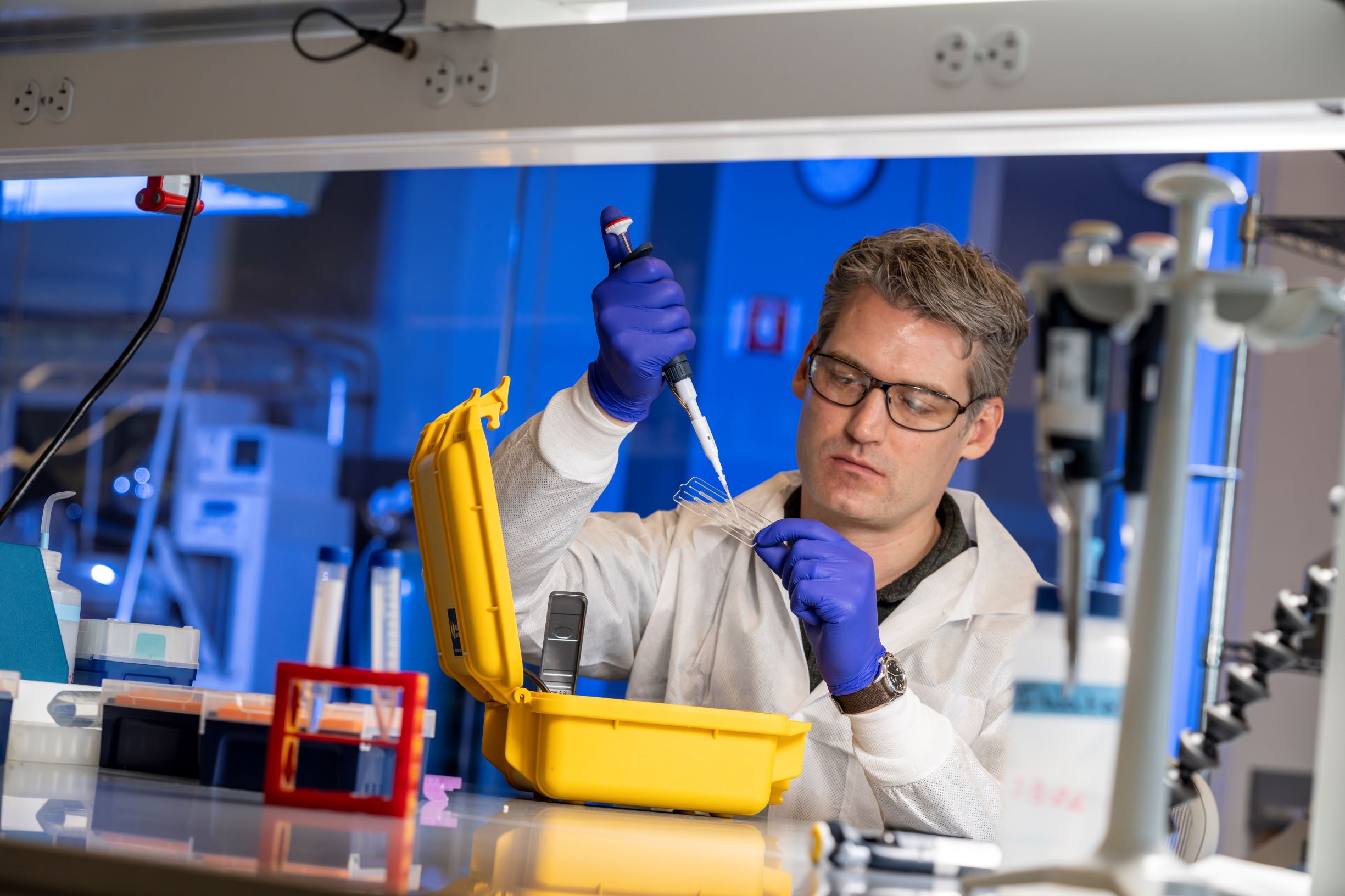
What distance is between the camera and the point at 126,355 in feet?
4.50

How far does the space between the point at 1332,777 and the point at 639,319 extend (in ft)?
2.87

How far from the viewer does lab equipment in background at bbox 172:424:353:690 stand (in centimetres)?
412

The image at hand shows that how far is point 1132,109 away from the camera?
914 millimetres

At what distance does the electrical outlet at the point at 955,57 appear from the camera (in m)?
0.96

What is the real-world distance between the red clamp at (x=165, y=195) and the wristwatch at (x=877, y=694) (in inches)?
38.9

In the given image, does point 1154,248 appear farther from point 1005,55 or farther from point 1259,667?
point 1259,667

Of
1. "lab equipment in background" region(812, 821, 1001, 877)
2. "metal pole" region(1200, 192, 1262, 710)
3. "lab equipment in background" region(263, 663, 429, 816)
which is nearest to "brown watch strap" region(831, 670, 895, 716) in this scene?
"lab equipment in background" region(812, 821, 1001, 877)

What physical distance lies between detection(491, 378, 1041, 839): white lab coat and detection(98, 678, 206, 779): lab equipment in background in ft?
1.61

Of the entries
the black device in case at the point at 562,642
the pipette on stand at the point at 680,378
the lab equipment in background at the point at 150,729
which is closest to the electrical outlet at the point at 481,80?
the pipette on stand at the point at 680,378

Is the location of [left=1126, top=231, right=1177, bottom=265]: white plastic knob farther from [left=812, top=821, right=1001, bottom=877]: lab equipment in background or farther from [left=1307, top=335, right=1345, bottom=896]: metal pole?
[left=812, top=821, right=1001, bottom=877]: lab equipment in background

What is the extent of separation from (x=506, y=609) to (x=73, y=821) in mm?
457

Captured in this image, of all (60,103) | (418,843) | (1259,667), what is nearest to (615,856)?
(418,843)

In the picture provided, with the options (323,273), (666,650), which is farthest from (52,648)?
(323,273)

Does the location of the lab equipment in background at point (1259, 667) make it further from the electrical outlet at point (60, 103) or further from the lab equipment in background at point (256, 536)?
the lab equipment in background at point (256, 536)
